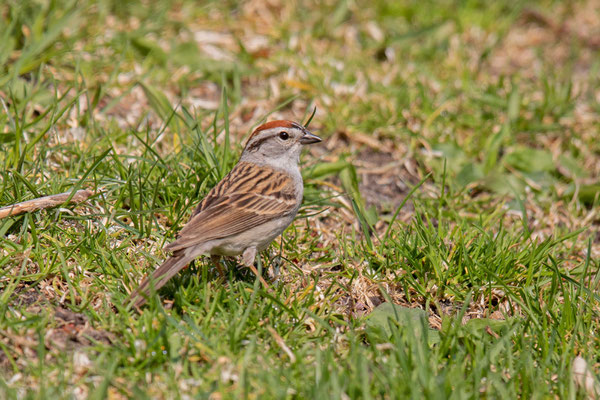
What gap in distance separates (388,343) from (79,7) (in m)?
4.89

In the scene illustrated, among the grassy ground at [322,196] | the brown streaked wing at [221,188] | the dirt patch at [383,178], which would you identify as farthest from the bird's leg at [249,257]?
the dirt patch at [383,178]

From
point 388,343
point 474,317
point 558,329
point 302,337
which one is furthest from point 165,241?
point 558,329

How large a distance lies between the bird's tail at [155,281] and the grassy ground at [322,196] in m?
0.09

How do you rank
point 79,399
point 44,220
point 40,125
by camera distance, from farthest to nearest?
point 40,125 < point 44,220 < point 79,399

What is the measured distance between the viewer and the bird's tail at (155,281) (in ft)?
13.4

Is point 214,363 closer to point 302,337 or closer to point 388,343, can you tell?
point 302,337

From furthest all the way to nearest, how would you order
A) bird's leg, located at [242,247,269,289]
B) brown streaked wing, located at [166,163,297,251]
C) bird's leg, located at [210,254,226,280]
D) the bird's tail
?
bird's leg, located at [210,254,226,280] < bird's leg, located at [242,247,269,289] < brown streaked wing, located at [166,163,297,251] < the bird's tail

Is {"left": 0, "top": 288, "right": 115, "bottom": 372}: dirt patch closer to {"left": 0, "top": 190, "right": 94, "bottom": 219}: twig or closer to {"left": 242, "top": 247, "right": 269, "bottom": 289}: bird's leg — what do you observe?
{"left": 0, "top": 190, "right": 94, "bottom": 219}: twig

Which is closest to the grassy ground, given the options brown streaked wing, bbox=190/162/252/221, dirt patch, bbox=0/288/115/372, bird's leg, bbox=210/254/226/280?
dirt patch, bbox=0/288/115/372

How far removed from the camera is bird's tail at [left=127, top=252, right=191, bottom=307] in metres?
4.07

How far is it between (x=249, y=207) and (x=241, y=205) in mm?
55

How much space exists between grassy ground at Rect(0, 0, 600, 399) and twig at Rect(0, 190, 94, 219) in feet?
0.21

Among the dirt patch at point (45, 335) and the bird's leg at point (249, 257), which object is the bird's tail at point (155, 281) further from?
the bird's leg at point (249, 257)

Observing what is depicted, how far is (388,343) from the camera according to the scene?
13.4ft
